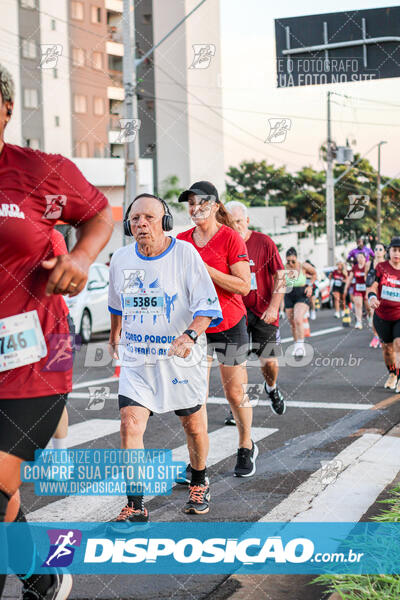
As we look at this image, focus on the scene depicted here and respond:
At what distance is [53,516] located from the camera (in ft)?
16.6

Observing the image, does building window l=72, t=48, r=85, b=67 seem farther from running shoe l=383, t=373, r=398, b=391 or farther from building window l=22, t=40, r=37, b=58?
running shoe l=383, t=373, r=398, b=391

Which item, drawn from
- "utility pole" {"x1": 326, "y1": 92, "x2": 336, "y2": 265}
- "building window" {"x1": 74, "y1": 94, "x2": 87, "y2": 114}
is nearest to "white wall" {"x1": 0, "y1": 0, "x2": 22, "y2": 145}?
"building window" {"x1": 74, "y1": 94, "x2": 87, "y2": 114}

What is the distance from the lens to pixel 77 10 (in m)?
47.3

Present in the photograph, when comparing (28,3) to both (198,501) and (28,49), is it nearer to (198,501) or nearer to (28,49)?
(28,49)

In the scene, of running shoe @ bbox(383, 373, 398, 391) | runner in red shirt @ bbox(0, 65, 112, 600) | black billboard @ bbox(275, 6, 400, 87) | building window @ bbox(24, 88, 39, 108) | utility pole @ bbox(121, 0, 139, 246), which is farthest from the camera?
building window @ bbox(24, 88, 39, 108)

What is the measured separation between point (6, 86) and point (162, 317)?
2216 mm

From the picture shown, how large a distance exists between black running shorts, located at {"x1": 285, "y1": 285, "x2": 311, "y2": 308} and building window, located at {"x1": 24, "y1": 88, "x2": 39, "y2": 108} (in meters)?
28.8

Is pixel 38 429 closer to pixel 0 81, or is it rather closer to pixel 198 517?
pixel 0 81

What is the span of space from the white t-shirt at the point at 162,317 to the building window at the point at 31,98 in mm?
38025

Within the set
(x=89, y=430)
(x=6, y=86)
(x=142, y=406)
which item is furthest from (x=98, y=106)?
(x=6, y=86)

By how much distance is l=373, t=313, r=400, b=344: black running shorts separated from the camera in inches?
388

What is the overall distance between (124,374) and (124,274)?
587 mm

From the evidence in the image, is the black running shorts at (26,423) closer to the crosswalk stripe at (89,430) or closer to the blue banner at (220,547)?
the blue banner at (220,547)

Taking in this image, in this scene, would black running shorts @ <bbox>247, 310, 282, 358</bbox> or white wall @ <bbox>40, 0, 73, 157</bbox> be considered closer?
black running shorts @ <bbox>247, 310, 282, 358</bbox>
